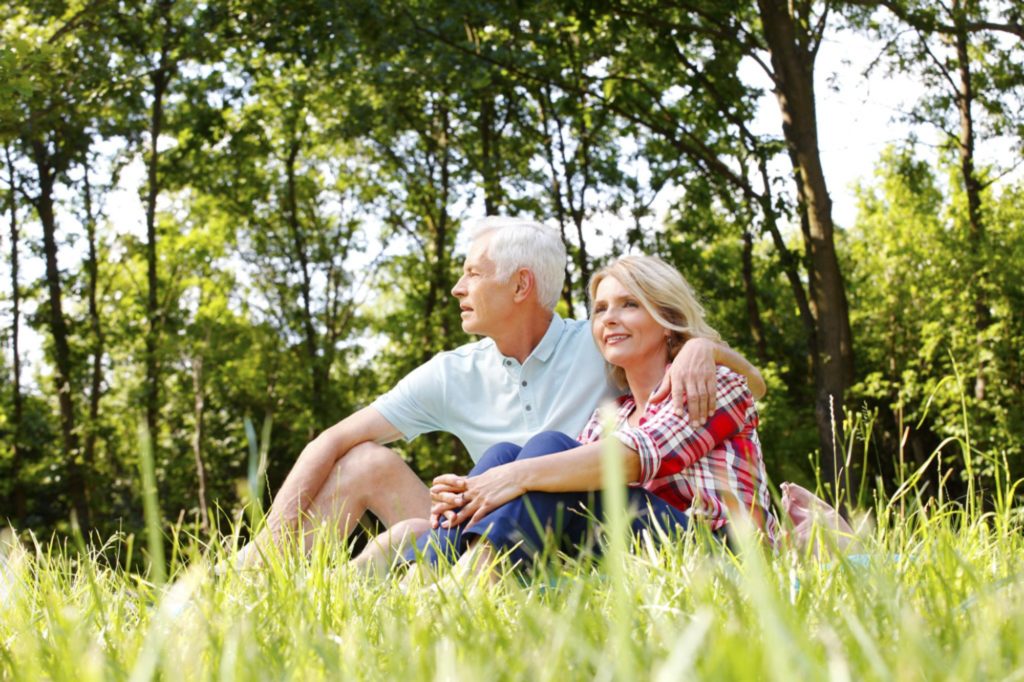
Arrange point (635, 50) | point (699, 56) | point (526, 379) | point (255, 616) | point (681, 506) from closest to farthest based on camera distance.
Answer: point (255, 616) → point (681, 506) → point (526, 379) → point (635, 50) → point (699, 56)

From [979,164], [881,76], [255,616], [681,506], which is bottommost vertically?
[681,506]

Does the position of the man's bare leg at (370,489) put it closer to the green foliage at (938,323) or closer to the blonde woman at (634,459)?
the blonde woman at (634,459)

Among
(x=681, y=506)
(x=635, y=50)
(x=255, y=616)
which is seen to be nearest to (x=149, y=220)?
(x=635, y=50)

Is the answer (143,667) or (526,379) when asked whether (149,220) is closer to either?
(526,379)

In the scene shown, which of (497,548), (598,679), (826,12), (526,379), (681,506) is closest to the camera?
(598,679)

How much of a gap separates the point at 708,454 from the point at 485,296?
1.14 meters

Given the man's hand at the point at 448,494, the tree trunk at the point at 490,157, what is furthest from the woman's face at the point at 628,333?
the tree trunk at the point at 490,157

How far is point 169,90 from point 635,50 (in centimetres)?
562

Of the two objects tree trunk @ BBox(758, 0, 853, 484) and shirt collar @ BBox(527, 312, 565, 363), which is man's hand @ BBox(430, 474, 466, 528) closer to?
shirt collar @ BBox(527, 312, 565, 363)

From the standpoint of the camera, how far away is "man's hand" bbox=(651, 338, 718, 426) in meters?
2.92

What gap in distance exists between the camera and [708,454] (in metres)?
3.06

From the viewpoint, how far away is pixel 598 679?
109 centimetres

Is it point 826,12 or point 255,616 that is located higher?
point 826,12

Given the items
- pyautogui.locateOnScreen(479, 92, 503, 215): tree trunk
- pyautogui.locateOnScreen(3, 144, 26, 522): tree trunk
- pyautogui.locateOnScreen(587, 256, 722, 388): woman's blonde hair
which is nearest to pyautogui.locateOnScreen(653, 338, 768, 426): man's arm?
pyautogui.locateOnScreen(587, 256, 722, 388): woman's blonde hair
